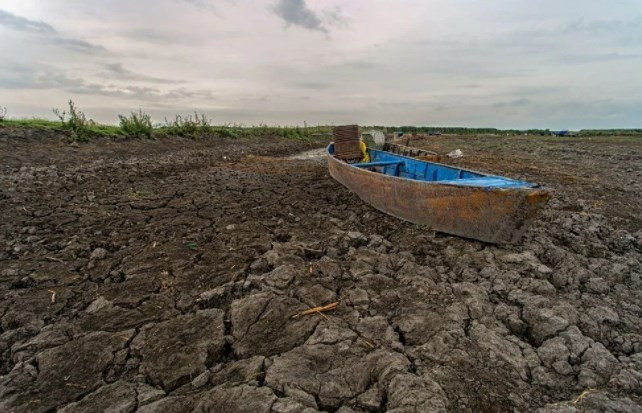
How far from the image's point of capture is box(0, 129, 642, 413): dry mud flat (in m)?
2.11

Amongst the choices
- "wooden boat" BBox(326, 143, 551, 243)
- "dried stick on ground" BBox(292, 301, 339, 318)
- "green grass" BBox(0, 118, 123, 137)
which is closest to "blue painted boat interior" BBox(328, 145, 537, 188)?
"wooden boat" BBox(326, 143, 551, 243)

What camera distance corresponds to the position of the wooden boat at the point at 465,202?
11.6ft

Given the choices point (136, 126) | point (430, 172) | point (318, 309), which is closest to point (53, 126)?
point (136, 126)

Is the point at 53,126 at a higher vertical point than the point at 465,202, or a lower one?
higher

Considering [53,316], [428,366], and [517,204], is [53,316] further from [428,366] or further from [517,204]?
[517,204]

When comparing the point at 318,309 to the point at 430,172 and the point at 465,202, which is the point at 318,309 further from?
the point at 430,172

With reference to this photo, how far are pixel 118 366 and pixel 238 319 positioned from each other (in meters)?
0.82

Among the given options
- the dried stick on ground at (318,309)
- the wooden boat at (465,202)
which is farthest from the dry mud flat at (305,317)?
the wooden boat at (465,202)

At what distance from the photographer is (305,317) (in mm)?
2783

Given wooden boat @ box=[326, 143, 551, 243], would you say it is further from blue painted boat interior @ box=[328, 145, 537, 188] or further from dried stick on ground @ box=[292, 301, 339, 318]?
dried stick on ground @ box=[292, 301, 339, 318]

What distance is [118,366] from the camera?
7.61 feet

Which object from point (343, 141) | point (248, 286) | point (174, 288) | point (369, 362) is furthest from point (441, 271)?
point (343, 141)

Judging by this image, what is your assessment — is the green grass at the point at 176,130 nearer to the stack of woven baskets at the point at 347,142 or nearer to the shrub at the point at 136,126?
the shrub at the point at 136,126

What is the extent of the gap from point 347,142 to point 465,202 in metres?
5.83
